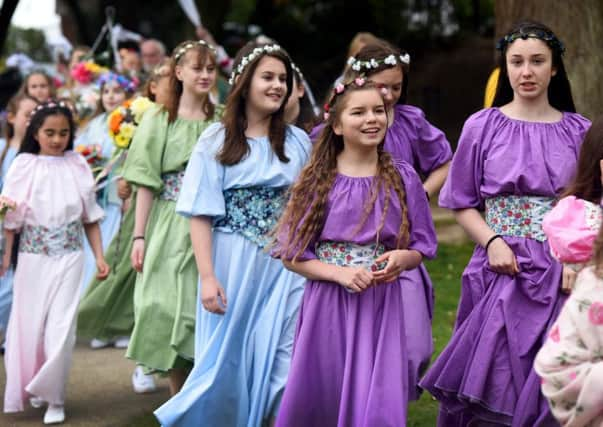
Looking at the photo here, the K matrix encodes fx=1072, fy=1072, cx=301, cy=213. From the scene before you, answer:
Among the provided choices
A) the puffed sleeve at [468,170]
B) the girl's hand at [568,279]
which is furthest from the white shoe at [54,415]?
the girl's hand at [568,279]

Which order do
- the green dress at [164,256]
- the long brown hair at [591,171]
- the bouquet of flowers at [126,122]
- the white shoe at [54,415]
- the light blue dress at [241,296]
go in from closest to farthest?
1. the long brown hair at [591,171]
2. the light blue dress at [241,296]
3. the green dress at [164,256]
4. the white shoe at [54,415]
5. the bouquet of flowers at [126,122]

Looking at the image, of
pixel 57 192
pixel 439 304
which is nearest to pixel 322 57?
pixel 439 304

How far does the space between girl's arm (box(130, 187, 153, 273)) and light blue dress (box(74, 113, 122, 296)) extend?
9.49 feet

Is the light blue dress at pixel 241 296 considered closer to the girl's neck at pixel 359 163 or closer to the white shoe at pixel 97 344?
the girl's neck at pixel 359 163

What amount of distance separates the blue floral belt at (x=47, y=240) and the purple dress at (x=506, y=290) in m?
2.72

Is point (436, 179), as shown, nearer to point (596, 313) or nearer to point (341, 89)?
point (341, 89)

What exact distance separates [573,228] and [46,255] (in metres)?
3.84

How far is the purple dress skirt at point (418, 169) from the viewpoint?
5219 millimetres

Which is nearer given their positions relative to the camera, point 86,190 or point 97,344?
point 86,190

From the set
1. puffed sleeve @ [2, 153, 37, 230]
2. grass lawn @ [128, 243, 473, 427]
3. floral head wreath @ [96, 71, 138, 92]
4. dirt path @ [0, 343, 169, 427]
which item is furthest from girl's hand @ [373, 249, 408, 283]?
floral head wreath @ [96, 71, 138, 92]

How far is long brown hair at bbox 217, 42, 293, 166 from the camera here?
5.22 metres

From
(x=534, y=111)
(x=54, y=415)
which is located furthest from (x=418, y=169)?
(x=54, y=415)

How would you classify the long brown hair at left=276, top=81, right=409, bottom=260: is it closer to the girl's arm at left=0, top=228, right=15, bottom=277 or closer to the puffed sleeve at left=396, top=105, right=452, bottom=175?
the puffed sleeve at left=396, top=105, right=452, bottom=175

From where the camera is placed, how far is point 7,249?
655cm
